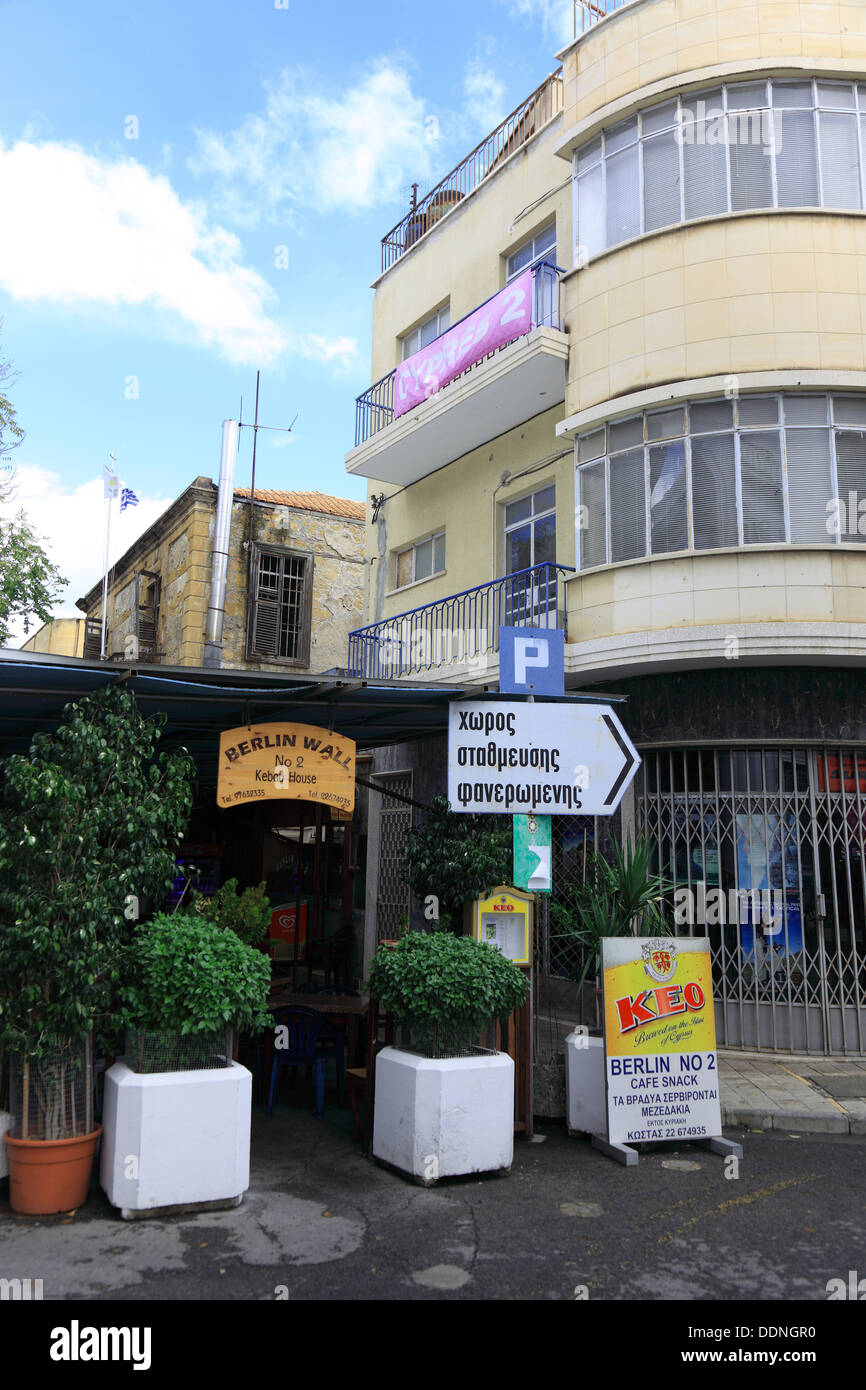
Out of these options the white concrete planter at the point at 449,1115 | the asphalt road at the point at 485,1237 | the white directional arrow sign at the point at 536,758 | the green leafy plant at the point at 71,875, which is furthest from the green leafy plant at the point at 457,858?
the green leafy plant at the point at 71,875

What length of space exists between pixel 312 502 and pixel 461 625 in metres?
10.5

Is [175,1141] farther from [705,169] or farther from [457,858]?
[705,169]

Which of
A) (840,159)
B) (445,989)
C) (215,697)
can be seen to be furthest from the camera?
(840,159)

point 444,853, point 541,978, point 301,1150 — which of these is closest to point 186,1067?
point 301,1150

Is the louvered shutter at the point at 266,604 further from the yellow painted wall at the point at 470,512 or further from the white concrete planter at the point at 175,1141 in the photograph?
the white concrete planter at the point at 175,1141

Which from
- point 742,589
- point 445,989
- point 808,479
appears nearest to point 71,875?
point 445,989

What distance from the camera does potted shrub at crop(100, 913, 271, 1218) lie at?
18.7 feet

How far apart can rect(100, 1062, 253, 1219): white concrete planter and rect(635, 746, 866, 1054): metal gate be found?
5.84 m

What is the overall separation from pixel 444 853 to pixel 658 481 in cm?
530

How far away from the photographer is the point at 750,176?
11094 mm

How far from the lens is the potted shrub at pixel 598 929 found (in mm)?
7480

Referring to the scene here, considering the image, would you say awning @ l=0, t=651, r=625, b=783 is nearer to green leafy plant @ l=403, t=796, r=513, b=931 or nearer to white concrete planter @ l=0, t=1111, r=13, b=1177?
green leafy plant @ l=403, t=796, r=513, b=931

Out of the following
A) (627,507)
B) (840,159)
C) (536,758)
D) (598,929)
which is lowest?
(598,929)

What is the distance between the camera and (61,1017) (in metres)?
Answer: 5.82
